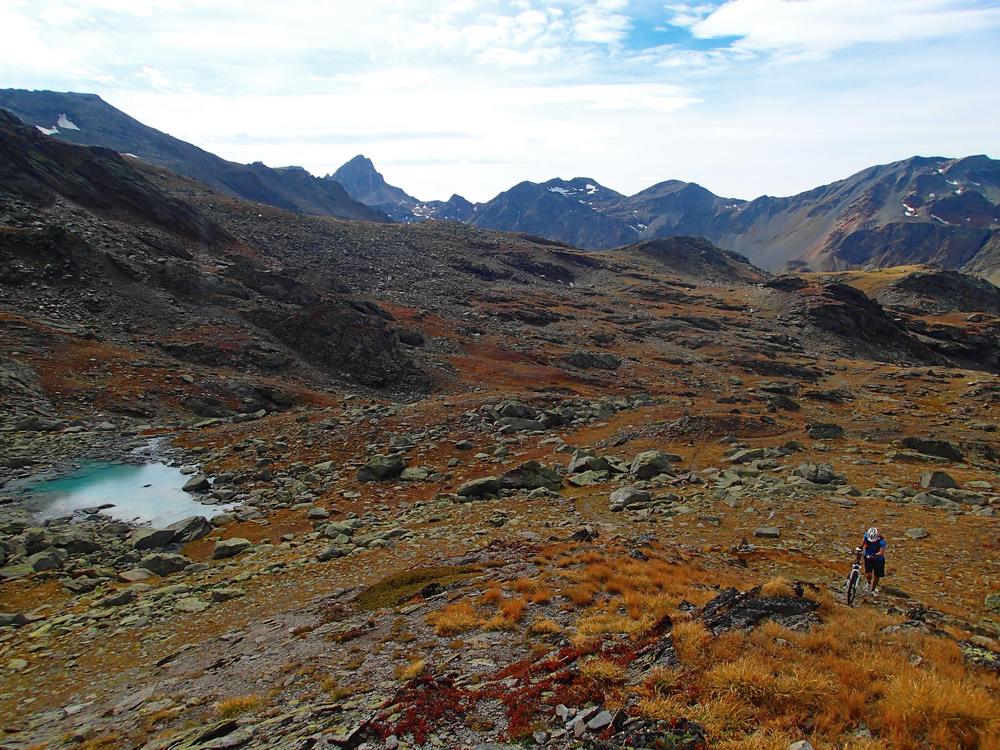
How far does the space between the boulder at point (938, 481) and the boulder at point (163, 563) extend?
109ft

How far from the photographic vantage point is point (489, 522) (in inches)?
984

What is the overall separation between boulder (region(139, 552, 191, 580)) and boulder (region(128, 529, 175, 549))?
5.49 ft

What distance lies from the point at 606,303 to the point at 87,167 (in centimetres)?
10307

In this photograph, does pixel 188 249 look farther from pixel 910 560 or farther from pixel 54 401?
pixel 910 560

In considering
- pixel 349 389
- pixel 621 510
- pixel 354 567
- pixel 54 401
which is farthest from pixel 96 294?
pixel 621 510

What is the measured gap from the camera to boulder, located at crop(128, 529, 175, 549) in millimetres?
23641

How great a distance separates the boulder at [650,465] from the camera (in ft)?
99.3

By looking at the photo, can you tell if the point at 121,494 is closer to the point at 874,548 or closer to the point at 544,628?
the point at 544,628

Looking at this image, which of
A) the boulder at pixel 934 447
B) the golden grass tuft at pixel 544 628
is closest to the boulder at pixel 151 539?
the golden grass tuft at pixel 544 628

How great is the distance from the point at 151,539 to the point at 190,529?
156 centimetres

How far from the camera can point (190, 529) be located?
2495cm

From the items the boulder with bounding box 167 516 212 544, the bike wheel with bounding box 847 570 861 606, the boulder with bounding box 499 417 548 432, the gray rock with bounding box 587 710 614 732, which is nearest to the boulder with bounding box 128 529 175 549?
the boulder with bounding box 167 516 212 544

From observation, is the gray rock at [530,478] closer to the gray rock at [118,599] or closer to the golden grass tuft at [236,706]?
the gray rock at [118,599]

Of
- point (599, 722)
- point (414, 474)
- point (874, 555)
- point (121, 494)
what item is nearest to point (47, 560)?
point (121, 494)
